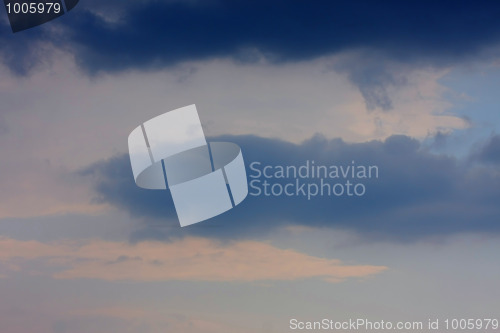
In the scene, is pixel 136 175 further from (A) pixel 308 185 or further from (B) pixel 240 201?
(A) pixel 308 185

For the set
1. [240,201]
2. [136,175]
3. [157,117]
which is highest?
[157,117]

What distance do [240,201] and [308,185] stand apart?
343cm

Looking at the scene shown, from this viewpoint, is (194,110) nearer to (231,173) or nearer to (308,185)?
(231,173)

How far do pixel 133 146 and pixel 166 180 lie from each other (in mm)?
2345

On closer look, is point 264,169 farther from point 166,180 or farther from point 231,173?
point 166,180

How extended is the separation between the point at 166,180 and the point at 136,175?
1.48 meters

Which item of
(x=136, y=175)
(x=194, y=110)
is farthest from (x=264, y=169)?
(x=136, y=175)

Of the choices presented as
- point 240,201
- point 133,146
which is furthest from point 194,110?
point 240,201

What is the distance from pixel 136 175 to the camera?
25000 mm

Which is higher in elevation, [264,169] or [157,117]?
[157,117]

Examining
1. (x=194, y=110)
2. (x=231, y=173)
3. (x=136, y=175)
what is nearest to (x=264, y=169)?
(x=231, y=173)

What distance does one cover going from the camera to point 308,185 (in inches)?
987

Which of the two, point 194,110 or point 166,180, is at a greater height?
point 194,110

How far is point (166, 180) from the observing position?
987 inches
